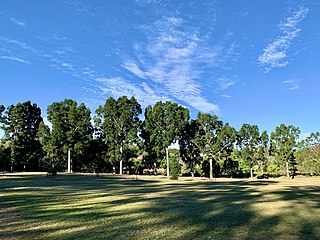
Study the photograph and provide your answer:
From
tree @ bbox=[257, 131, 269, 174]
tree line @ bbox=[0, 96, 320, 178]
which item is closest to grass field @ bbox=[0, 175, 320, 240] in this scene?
tree line @ bbox=[0, 96, 320, 178]

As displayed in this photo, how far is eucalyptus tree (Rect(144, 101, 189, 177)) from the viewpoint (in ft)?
181

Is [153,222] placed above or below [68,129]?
below

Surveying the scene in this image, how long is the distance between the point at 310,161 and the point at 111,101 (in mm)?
44206

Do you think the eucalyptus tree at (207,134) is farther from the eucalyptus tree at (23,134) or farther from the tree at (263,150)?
the eucalyptus tree at (23,134)

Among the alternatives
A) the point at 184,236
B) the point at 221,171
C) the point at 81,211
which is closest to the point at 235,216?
the point at 184,236

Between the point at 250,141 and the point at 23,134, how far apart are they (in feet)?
151

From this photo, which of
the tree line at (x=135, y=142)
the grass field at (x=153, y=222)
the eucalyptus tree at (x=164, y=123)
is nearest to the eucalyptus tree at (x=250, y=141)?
the tree line at (x=135, y=142)

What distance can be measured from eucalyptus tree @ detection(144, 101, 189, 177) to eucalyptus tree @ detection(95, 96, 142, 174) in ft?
9.75

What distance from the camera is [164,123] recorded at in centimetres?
5688

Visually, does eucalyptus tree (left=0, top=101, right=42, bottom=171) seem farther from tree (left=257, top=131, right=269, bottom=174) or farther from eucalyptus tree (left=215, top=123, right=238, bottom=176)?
tree (left=257, top=131, right=269, bottom=174)

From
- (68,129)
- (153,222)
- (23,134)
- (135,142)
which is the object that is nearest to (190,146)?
(135,142)

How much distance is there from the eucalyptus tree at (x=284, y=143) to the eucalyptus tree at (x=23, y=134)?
48797mm

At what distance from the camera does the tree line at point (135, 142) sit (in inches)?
2152

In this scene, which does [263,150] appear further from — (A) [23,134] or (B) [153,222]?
(B) [153,222]
